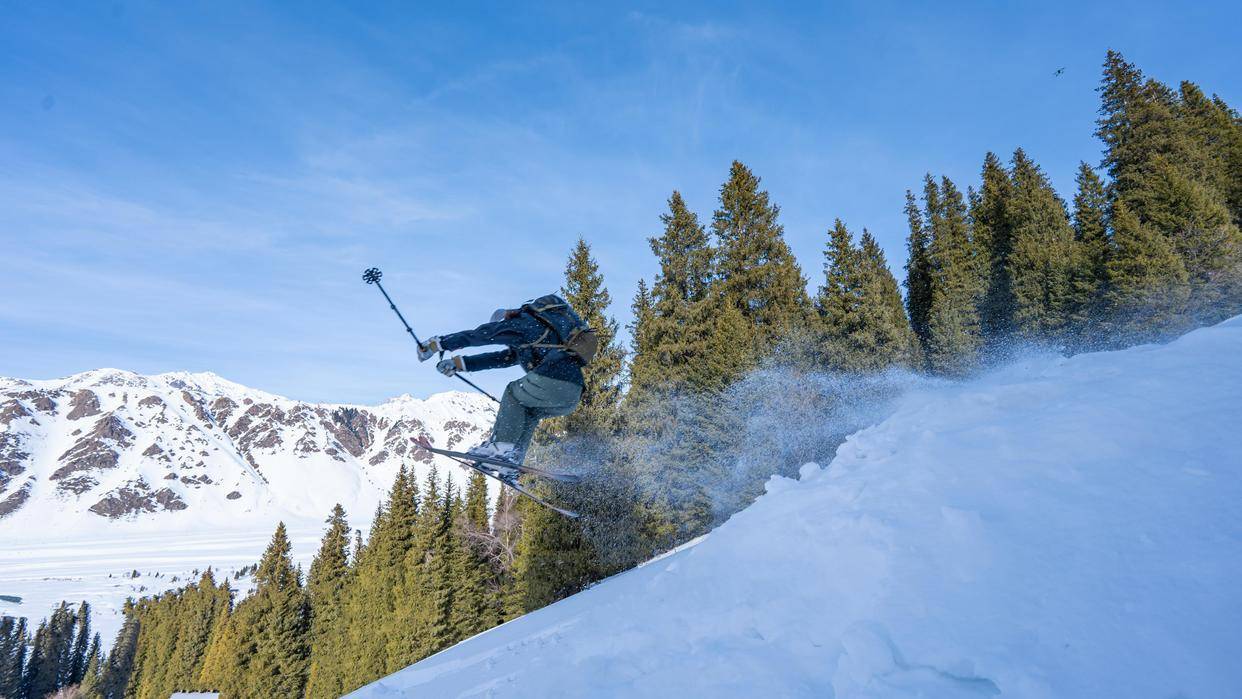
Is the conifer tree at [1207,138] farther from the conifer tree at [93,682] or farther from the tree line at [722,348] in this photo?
the conifer tree at [93,682]

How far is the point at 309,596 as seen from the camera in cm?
5103

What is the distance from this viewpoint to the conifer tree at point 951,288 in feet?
114

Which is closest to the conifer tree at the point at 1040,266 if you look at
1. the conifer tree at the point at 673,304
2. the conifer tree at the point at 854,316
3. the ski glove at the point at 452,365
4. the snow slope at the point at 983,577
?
the conifer tree at the point at 854,316

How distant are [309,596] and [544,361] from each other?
5415cm

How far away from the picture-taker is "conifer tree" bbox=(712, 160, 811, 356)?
26531 mm

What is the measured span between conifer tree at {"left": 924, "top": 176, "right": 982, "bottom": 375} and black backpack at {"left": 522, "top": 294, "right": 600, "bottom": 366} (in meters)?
28.2

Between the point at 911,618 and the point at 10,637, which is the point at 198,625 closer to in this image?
the point at 10,637

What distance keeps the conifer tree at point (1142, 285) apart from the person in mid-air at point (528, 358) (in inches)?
1031

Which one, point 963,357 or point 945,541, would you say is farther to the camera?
point 963,357

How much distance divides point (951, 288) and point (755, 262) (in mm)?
27818

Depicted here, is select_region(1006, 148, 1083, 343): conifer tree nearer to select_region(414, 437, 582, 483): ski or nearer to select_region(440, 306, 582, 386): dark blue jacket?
select_region(414, 437, 582, 483): ski

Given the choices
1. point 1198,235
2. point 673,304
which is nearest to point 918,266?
point 1198,235

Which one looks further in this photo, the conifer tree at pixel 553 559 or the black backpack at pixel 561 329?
the conifer tree at pixel 553 559

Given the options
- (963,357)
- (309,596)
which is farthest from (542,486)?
(309,596)
